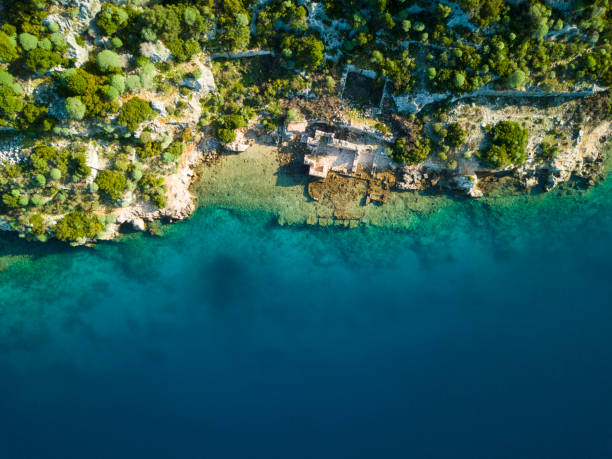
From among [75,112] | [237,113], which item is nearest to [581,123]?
[237,113]

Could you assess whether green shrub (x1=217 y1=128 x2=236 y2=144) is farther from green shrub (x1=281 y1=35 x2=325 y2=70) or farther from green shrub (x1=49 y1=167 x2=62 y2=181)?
green shrub (x1=49 y1=167 x2=62 y2=181)

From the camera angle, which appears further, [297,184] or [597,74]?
[297,184]

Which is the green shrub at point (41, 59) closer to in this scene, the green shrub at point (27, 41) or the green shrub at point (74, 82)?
the green shrub at point (27, 41)

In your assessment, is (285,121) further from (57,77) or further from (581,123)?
(581,123)

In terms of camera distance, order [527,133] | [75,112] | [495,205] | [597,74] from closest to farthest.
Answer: [75,112], [597,74], [527,133], [495,205]

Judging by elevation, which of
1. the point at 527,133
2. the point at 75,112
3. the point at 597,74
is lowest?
the point at 75,112

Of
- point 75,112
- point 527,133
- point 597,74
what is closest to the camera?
point 75,112
